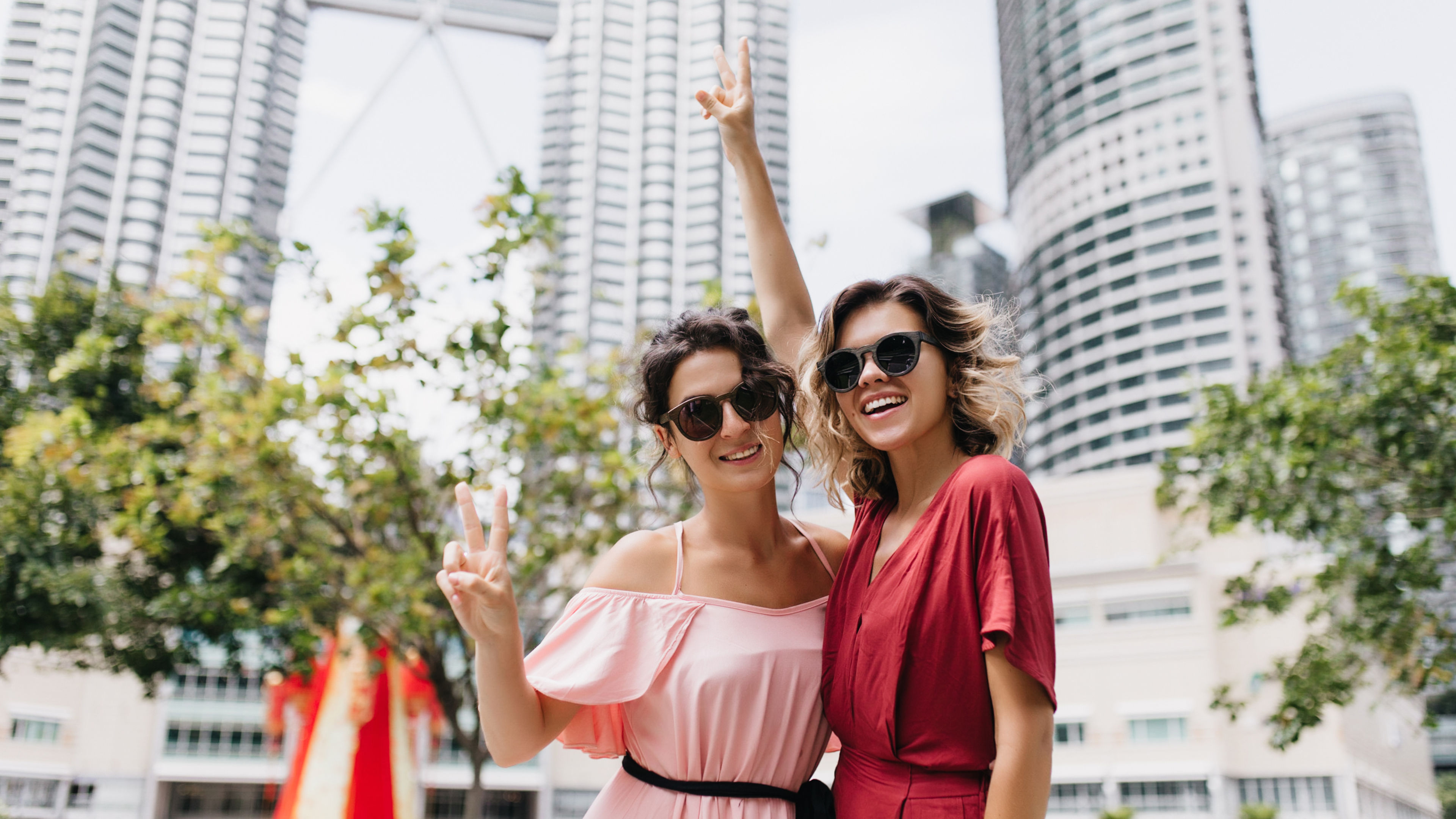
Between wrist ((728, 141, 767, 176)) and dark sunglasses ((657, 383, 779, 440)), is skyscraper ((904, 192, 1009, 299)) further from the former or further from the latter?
dark sunglasses ((657, 383, 779, 440))

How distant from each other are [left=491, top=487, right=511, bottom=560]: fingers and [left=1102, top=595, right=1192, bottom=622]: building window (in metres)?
34.6

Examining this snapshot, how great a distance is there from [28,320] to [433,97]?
4.85 meters

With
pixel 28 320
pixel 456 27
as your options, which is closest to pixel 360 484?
pixel 28 320

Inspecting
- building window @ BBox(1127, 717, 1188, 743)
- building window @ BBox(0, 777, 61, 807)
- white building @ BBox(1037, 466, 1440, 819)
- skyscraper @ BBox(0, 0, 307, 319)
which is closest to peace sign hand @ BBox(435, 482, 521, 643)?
skyscraper @ BBox(0, 0, 307, 319)

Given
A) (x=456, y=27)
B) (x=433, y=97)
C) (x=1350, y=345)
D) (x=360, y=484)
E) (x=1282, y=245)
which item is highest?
(x=1282, y=245)

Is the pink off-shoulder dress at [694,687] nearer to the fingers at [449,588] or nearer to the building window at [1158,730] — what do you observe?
the fingers at [449,588]

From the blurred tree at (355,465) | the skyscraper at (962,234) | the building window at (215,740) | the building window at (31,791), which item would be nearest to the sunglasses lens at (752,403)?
the blurred tree at (355,465)

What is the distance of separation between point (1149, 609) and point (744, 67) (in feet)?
113

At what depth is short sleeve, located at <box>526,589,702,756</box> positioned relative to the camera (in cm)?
172

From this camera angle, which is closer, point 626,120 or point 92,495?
point 92,495

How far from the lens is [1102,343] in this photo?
5694 centimetres

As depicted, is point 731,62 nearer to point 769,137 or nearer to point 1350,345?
point 1350,345

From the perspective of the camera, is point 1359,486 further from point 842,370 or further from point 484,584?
point 484,584

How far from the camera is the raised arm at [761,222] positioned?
2.12 m
